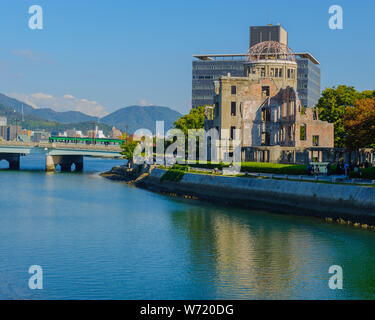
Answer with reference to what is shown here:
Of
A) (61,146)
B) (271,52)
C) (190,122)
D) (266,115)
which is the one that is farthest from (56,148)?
(266,115)

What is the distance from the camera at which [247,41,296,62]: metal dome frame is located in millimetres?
104812

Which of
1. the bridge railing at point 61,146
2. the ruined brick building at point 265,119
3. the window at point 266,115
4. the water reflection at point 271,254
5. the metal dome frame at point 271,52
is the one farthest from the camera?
the bridge railing at point 61,146

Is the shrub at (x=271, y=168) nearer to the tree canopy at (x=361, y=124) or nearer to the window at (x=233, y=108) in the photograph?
the tree canopy at (x=361, y=124)

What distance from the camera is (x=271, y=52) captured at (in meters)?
108

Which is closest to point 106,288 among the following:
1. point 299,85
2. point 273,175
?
point 273,175

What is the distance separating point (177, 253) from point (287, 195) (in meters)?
22.6

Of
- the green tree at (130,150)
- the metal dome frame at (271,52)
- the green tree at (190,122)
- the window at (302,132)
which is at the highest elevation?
the metal dome frame at (271,52)

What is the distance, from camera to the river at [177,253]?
30.7 m

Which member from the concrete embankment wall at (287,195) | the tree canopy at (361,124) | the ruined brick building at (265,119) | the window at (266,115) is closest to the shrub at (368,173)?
the concrete embankment wall at (287,195)

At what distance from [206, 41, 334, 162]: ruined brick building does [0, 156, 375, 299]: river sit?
1211 inches

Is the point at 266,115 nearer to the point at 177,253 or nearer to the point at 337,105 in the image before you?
the point at 337,105

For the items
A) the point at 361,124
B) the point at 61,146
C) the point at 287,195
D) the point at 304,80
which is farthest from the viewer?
the point at 304,80

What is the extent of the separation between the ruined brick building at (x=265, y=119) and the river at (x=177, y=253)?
30747 mm

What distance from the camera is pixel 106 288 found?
30625mm
